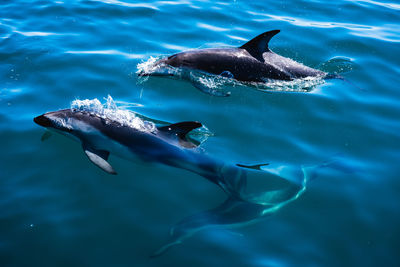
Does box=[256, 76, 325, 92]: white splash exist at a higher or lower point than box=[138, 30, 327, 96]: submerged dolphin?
lower

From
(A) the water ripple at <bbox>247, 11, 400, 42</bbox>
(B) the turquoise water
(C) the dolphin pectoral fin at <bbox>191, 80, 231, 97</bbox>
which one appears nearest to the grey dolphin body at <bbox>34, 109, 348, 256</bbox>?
(B) the turquoise water

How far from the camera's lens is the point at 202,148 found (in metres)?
6.16

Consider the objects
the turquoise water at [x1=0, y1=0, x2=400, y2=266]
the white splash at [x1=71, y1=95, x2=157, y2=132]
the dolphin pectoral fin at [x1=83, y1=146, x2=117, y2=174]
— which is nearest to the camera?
the turquoise water at [x1=0, y1=0, x2=400, y2=266]

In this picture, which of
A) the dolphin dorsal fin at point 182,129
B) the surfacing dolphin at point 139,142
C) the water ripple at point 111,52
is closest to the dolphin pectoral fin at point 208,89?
the surfacing dolphin at point 139,142

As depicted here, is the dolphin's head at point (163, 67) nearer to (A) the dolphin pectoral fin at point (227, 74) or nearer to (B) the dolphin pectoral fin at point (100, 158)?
(A) the dolphin pectoral fin at point (227, 74)

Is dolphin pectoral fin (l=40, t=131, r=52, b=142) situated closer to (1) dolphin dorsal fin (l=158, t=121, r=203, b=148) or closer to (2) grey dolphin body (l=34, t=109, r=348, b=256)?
(2) grey dolphin body (l=34, t=109, r=348, b=256)

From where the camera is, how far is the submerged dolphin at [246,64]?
833cm

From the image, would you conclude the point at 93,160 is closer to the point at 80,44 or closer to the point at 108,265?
the point at 108,265

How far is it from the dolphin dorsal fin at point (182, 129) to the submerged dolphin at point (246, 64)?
238cm

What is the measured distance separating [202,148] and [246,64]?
117 inches

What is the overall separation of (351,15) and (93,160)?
413 inches

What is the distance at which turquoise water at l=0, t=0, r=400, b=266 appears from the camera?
15.9ft

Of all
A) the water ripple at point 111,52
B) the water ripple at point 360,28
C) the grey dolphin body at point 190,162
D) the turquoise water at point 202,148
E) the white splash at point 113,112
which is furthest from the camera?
the water ripple at point 360,28

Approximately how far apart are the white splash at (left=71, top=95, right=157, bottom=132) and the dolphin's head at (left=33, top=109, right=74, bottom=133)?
1.02 feet
